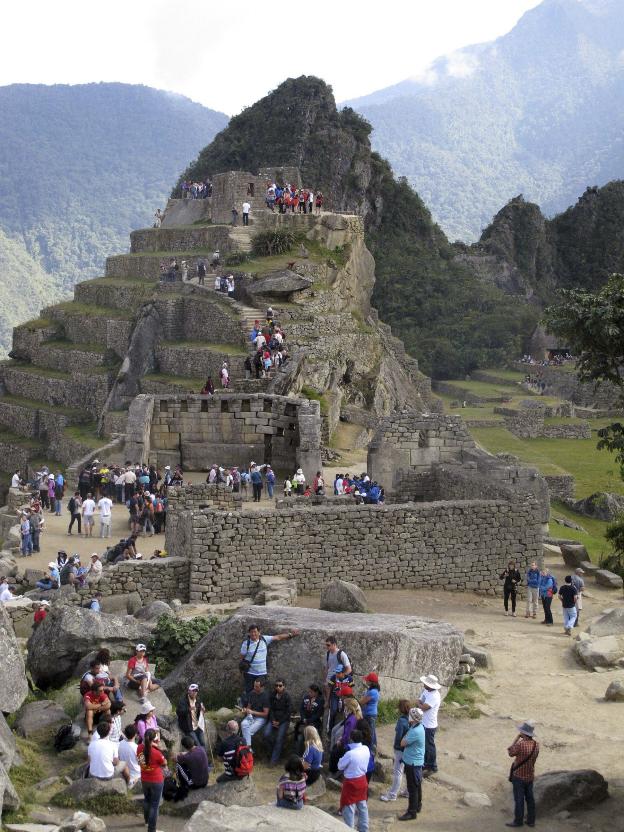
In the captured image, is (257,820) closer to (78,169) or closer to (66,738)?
(66,738)

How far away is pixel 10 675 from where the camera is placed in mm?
13617

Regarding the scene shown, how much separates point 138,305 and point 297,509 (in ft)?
95.8

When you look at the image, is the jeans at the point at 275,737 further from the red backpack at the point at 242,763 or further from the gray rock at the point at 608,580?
the gray rock at the point at 608,580

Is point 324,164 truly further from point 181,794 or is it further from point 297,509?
point 181,794

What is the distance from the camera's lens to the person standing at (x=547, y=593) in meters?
19.0

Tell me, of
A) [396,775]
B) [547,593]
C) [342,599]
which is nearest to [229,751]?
[396,775]

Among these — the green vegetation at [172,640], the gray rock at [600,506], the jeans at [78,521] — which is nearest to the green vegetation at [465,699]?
the green vegetation at [172,640]

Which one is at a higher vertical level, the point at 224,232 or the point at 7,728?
the point at 224,232

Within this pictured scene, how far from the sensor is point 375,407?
44344 mm

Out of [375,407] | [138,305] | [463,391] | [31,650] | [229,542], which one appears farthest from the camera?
[463,391]

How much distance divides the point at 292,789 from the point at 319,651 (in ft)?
9.50

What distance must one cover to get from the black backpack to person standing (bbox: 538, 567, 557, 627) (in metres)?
8.07

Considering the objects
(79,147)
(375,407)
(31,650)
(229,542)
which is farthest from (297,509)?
(79,147)

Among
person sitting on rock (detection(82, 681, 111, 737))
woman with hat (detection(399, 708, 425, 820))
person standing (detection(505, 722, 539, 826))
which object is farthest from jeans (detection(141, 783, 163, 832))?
person standing (detection(505, 722, 539, 826))
